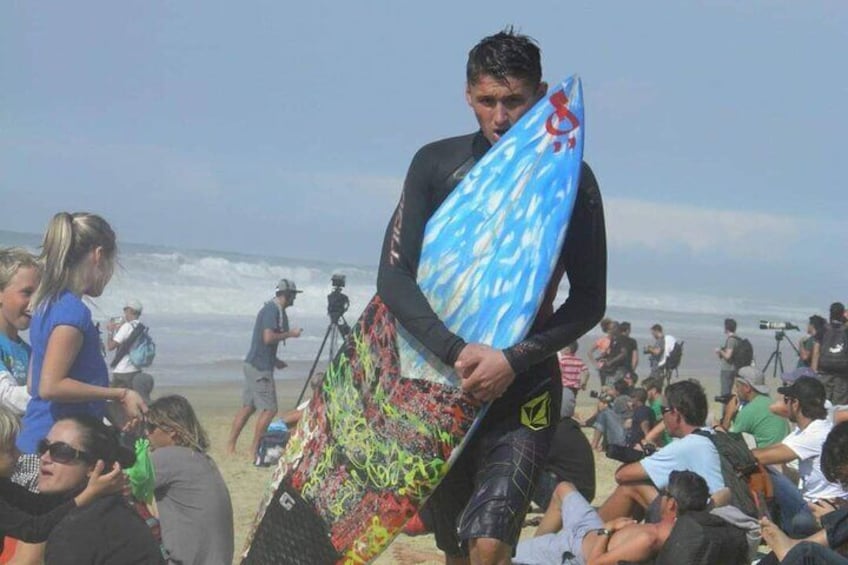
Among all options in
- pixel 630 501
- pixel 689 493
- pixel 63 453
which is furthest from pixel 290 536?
pixel 630 501

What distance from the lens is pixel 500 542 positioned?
3.42m

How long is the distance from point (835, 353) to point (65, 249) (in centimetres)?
889

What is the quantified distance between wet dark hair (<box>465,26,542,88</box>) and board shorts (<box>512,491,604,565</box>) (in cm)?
322

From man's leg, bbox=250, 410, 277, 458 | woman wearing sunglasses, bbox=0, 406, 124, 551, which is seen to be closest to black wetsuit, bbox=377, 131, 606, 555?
woman wearing sunglasses, bbox=0, 406, 124, 551

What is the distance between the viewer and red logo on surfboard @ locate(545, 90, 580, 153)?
363 cm

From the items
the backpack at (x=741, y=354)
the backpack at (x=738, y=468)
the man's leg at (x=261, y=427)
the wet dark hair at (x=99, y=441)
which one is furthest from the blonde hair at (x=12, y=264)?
the backpack at (x=741, y=354)

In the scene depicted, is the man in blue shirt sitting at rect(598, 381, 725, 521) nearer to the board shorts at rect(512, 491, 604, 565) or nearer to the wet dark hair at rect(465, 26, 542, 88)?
the board shorts at rect(512, 491, 604, 565)

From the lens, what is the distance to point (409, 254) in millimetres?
3635

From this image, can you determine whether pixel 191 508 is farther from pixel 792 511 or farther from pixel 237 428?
pixel 237 428

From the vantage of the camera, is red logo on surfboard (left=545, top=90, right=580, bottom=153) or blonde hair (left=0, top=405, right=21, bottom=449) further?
blonde hair (left=0, top=405, right=21, bottom=449)

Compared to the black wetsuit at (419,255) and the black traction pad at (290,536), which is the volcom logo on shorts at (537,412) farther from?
the black traction pad at (290,536)

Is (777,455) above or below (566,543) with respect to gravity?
above

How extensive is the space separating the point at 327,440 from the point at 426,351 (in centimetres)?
46

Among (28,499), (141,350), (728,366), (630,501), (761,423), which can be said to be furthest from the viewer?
(728,366)
